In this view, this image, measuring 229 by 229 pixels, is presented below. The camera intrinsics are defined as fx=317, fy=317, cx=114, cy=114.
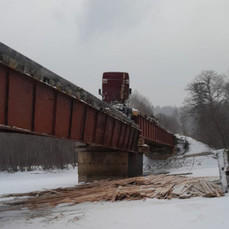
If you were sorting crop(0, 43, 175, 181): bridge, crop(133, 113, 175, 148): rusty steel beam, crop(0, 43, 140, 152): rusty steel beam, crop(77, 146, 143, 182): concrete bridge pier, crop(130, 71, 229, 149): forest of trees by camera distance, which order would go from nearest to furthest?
crop(0, 43, 140, 152): rusty steel beam
crop(0, 43, 175, 181): bridge
crop(77, 146, 143, 182): concrete bridge pier
crop(133, 113, 175, 148): rusty steel beam
crop(130, 71, 229, 149): forest of trees

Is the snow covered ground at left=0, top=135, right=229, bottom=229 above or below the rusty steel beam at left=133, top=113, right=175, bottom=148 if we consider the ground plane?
below

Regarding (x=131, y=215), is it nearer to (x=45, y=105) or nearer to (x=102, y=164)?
(x=45, y=105)

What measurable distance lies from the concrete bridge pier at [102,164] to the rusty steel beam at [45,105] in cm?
336

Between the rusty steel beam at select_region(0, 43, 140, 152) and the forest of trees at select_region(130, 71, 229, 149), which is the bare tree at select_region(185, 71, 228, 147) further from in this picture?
the rusty steel beam at select_region(0, 43, 140, 152)

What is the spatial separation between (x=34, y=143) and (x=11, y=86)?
50.7 m

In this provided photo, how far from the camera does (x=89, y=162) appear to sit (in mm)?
18531

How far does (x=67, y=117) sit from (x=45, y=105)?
1572 mm

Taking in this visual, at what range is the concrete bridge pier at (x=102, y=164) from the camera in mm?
18031

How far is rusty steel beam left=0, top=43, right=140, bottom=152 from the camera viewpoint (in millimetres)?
8086

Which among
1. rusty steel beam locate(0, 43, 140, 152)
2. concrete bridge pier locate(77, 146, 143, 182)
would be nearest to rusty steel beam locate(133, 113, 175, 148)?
concrete bridge pier locate(77, 146, 143, 182)

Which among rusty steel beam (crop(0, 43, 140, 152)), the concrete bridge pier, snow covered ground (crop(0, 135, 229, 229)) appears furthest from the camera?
the concrete bridge pier

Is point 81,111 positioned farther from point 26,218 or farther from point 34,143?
point 34,143

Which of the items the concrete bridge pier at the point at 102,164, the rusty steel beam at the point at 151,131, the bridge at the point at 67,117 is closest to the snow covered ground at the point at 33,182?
the concrete bridge pier at the point at 102,164

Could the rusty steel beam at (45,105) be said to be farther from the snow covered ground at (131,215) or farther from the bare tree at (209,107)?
the bare tree at (209,107)
